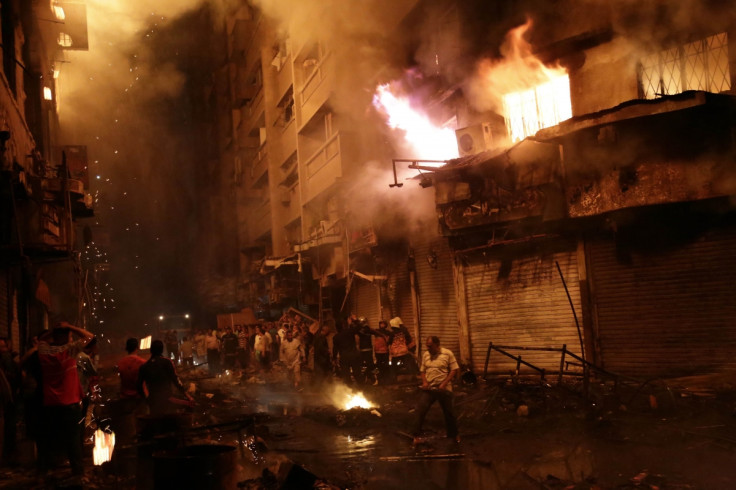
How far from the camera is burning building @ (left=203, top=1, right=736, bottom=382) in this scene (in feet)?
32.2

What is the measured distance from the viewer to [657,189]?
10.0m

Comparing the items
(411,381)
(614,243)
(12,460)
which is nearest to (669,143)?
(614,243)

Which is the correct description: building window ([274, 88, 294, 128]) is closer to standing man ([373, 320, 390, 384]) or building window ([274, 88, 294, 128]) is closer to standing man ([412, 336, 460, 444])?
standing man ([373, 320, 390, 384])

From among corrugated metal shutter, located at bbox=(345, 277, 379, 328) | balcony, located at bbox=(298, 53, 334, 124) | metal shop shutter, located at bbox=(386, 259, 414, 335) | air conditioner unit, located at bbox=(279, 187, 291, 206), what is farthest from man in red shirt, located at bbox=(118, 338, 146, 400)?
air conditioner unit, located at bbox=(279, 187, 291, 206)

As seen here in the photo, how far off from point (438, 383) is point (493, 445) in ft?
3.71

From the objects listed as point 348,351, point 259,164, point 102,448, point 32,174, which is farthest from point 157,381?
point 259,164

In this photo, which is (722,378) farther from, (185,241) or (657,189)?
(185,241)

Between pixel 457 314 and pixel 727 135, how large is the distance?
22.3 feet

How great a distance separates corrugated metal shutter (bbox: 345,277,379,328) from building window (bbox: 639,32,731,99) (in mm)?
9624

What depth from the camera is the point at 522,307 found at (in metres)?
12.4

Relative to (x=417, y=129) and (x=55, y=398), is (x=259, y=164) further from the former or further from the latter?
(x=55, y=398)

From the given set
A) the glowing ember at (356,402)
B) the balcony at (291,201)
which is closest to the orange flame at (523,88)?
the glowing ember at (356,402)

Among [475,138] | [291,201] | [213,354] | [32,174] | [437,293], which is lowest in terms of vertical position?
[213,354]

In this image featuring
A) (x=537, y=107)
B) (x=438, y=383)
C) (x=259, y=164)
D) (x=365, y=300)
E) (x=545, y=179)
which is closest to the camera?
(x=438, y=383)
